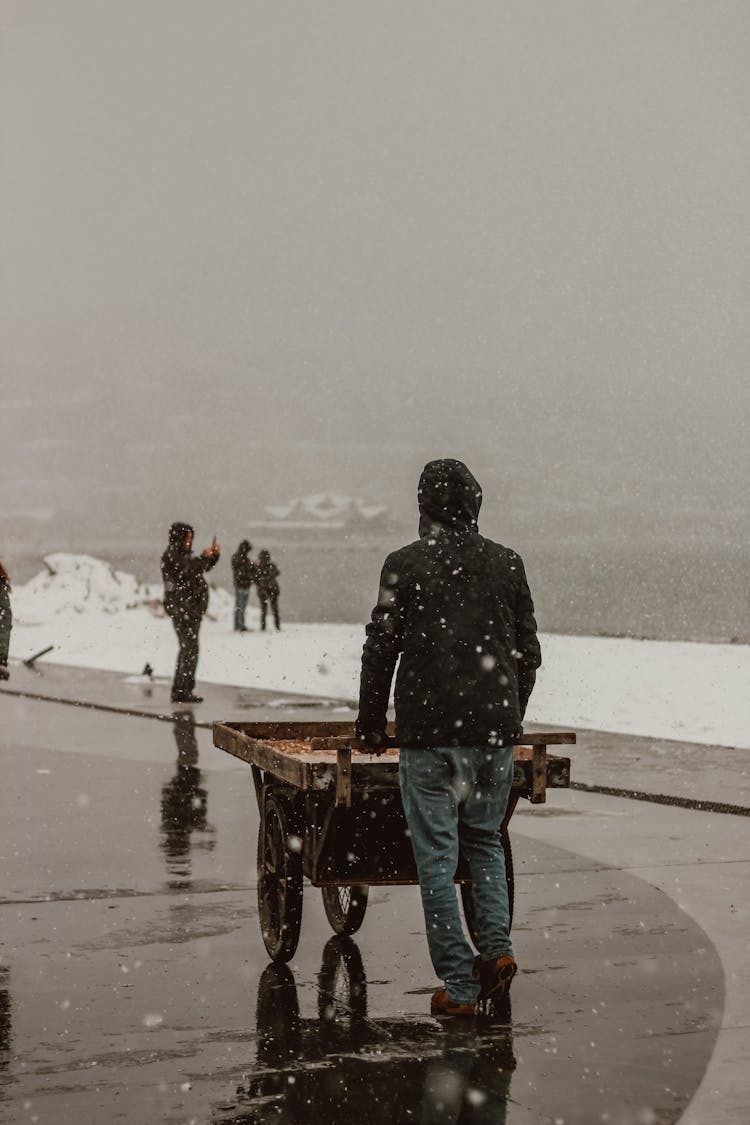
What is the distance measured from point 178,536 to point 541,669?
11.7m

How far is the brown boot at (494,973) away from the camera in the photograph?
620 centimetres

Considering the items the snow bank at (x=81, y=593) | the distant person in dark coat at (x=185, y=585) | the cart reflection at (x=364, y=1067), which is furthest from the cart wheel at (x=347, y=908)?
the snow bank at (x=81, y=593)

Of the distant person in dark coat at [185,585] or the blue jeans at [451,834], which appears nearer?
the blue jeans at [451,834]

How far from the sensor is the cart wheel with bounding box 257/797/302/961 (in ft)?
22.9

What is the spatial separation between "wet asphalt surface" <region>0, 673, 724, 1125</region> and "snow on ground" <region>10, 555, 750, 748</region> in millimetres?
8317

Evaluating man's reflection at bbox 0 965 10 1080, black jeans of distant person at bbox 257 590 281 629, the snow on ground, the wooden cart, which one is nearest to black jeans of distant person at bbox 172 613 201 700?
the snow on ground

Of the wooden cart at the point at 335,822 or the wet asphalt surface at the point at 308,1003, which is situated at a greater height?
the wooden cart at the point at 335,822

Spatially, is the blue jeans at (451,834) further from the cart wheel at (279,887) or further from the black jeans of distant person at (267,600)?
the black jeans of distant person at (267,600)

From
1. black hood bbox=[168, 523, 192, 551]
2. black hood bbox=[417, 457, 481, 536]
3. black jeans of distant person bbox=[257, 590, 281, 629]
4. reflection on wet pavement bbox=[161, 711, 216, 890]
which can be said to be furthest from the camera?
black jeans of distant person bbox=[257, 590, 281, 629]

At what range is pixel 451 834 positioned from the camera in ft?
20.7

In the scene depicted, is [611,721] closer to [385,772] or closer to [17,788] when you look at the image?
[17,788]

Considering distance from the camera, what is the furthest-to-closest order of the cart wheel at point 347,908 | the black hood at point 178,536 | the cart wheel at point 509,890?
the black hood at point 178,536 → the cart wheel at point 347,908 → the cart wheel at point 509,890

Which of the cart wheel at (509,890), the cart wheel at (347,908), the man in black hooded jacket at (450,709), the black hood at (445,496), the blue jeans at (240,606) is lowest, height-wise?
the cart wheel at (347,908)

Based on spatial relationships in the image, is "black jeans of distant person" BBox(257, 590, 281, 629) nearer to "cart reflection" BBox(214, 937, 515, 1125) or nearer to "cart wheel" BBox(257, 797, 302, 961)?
"cart wheel" BBox(257, 797, 302, 961)
